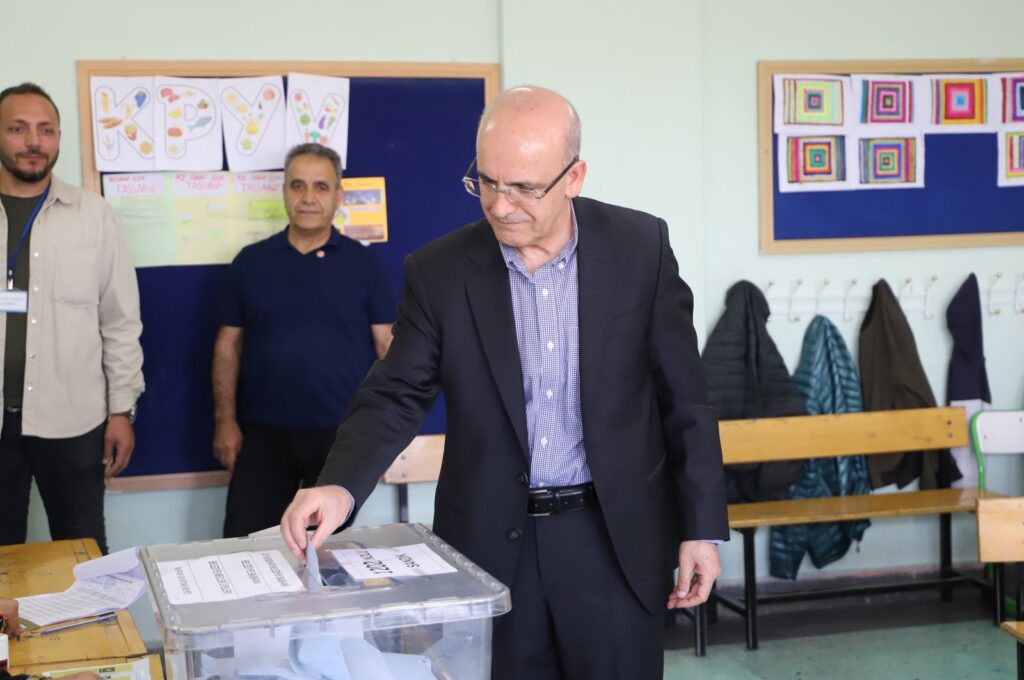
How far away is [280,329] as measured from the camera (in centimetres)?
394

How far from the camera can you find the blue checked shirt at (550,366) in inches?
81.4

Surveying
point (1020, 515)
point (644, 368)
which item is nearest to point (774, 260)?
point (1020, 515)

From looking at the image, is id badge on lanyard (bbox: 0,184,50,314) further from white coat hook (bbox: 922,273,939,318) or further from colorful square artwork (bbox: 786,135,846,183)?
white coat hook (bbox: 922,273,939,318)

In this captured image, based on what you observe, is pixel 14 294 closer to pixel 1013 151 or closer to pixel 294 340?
pixel 294 340

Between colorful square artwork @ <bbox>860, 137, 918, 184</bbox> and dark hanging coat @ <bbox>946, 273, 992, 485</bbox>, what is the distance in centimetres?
52

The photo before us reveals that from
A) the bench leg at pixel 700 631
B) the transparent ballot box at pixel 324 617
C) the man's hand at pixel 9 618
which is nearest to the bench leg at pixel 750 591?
the bench leg at pixel 700 631

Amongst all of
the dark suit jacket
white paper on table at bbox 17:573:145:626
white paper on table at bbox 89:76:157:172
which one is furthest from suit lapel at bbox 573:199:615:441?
white paper on table at bbox 89:76:157:172

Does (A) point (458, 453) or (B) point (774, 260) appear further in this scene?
(B) point (774, 260)

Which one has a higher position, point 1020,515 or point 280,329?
point 280,329

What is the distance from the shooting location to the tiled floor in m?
4.01

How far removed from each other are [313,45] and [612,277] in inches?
101

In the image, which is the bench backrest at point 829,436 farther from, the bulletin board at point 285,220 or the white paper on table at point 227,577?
the white paper on table at point 227,577

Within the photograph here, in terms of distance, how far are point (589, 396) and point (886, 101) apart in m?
3.26

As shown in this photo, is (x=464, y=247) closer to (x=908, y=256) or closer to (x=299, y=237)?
(x=299, y=237)
